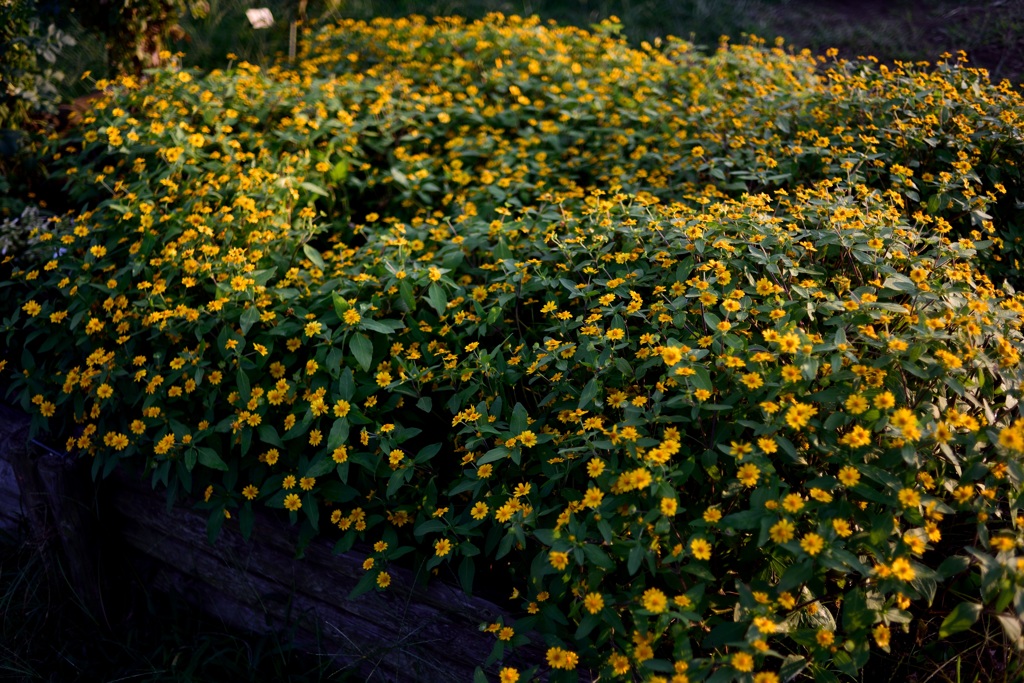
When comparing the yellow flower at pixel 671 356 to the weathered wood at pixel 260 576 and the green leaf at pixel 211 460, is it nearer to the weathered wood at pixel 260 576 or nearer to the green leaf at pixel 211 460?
the weathered wood at pixel 260 576

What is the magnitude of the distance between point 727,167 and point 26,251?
2.54 meters

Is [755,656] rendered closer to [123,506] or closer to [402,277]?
[402,277]

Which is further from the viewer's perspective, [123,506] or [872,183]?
[872,183]

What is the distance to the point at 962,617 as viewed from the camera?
142 centimetres

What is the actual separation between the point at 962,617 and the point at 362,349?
4.71 ft

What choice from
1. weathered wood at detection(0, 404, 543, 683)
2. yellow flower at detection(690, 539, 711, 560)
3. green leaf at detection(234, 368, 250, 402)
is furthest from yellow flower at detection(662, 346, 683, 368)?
green leaf at detection(234, 368, 250, 402)

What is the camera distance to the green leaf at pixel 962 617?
1.41 meters

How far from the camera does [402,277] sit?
2164mm

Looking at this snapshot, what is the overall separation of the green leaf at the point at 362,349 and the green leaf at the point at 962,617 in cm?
139

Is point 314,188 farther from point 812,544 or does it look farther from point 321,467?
point 812,544

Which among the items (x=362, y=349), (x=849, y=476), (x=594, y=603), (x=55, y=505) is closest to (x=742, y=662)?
(x=594, y=603)

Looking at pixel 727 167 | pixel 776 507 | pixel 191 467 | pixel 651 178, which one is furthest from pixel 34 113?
pixel 776 507

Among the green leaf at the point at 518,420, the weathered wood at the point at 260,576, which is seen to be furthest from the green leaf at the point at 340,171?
the green leaf at the point at 518,420

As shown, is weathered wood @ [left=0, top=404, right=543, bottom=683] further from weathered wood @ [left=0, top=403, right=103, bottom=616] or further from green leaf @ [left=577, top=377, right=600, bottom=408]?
green leaf @ [left=577, top=377, right=600, bottom=408]
